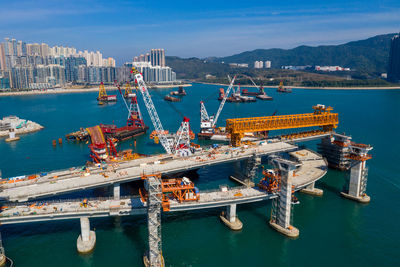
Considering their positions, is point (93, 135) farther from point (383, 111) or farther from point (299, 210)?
point (383, 111)

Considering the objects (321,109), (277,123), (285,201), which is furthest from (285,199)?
(321,109)

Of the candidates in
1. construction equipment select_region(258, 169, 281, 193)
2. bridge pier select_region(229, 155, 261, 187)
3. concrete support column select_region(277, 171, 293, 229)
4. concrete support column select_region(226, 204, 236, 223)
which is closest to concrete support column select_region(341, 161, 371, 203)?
construction equipment select_region(258, 169, 281, 193)

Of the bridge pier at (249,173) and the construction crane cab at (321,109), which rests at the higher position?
the construction crane cab at (321,109)

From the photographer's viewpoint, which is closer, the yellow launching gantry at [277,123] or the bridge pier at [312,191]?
the bridge pier at [312,191]

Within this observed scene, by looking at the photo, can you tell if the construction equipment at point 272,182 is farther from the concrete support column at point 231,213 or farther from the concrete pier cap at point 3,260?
the concrete pier cap at point 3,260

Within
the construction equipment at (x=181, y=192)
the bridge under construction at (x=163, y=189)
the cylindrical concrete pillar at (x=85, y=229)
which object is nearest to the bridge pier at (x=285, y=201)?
the bridge under construction at (x=163, y=189)

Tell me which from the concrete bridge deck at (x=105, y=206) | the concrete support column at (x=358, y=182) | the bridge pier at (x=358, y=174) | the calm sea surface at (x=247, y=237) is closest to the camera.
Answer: the calm sea surface at (x=247, y=237)
